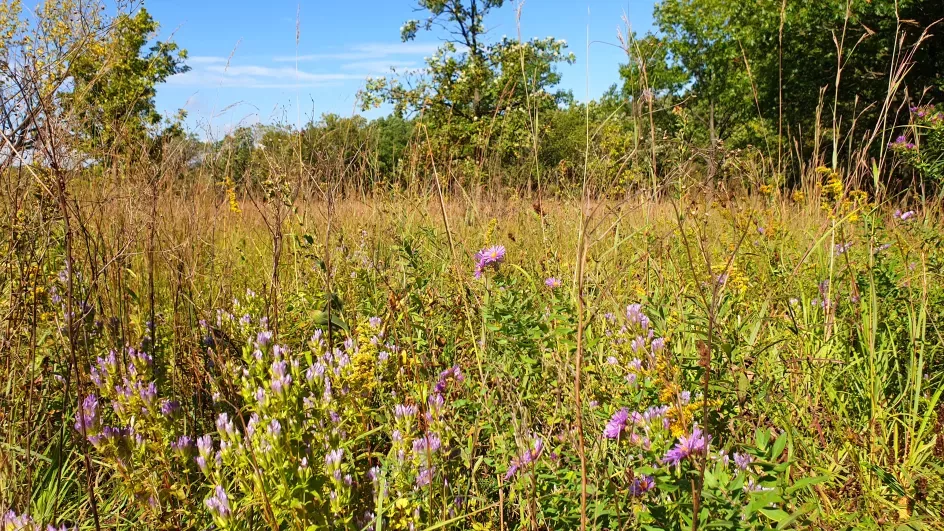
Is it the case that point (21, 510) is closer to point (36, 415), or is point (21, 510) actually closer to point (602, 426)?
point (36, 415)

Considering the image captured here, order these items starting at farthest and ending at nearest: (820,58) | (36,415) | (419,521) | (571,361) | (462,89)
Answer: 1. (462,89)
2. (820,58)
3. (36,415)
4. (571,361)
5. (419,521)

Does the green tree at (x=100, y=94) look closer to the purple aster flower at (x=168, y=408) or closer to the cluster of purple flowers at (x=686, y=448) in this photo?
the purple aster flower at (x=168, y=408)

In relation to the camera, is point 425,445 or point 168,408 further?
point 168,408

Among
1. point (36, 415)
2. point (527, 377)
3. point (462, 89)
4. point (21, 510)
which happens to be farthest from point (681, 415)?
point (462, 89)

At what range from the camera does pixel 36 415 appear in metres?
1.64

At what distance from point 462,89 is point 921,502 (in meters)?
16.1

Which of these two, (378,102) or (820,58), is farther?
(378,102)

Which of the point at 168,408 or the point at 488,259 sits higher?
the point at 488,259

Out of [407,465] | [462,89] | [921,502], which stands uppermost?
[462,89]

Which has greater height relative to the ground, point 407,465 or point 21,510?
point 407,465

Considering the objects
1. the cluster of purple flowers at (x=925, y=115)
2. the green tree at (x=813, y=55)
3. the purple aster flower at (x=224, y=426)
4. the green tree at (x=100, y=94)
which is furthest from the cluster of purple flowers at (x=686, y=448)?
the green tree at (x=813, y=55)

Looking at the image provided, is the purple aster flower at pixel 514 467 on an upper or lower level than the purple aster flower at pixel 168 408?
lower

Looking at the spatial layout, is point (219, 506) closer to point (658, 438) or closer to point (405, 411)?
point (405, 411)

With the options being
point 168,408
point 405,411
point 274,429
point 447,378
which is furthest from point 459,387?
point 168,408
